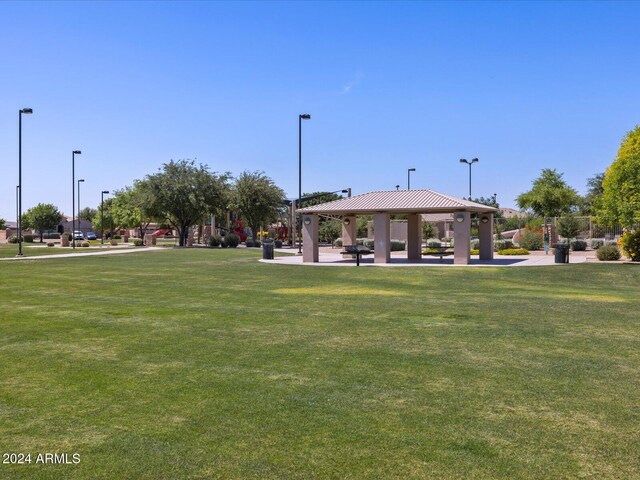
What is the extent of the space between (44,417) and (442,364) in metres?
5.08

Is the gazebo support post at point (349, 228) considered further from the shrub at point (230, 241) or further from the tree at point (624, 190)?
the shrub at point (230, 241)

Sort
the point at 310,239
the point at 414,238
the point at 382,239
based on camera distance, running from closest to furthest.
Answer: the point at 382,239, the point at 310,239, the point at 414,238

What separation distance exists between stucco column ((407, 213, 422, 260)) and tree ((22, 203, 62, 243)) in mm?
92424

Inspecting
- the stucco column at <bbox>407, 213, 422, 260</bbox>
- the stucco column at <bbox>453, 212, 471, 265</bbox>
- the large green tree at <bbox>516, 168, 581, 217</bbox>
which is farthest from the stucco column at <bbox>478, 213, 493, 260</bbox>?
the large green tree at <bbox>516, 168, 581, 217</bbox>

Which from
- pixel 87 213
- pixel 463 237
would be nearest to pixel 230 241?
pixel 463 237

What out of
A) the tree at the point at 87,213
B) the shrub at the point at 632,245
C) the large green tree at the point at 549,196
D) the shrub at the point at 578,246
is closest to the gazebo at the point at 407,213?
the shrub at the point at 632,245

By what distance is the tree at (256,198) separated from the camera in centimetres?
6431

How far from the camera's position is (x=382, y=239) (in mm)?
34188

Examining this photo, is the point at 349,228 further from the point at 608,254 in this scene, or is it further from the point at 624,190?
the point at 624,190

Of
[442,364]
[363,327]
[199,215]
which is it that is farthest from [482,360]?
[199,215]

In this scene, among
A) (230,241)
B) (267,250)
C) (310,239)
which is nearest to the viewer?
(310,239)

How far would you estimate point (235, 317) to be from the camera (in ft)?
42.6

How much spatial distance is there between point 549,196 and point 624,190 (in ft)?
162

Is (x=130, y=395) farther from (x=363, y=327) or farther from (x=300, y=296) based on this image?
(x=300, y=296)
